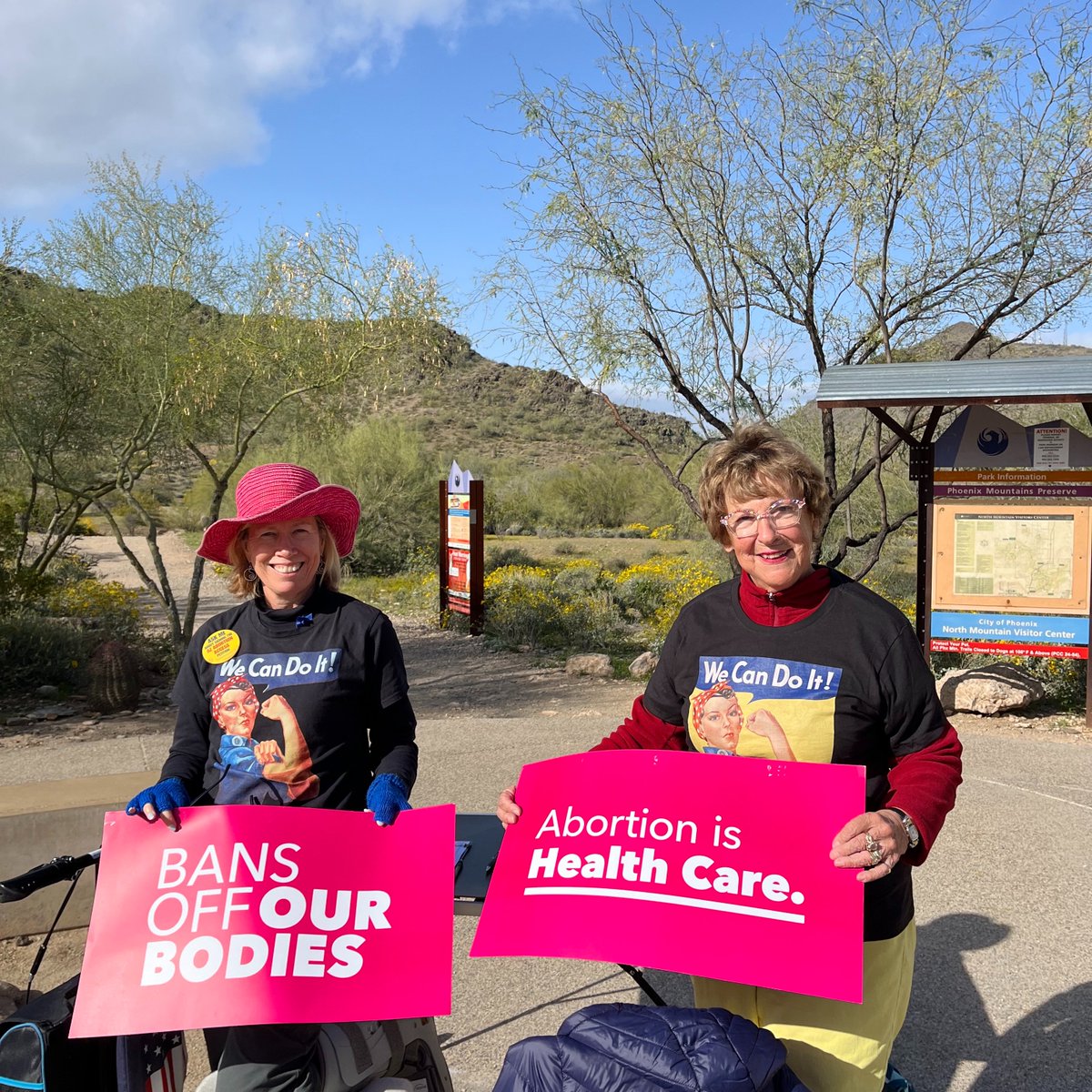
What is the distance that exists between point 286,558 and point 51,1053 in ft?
3.77

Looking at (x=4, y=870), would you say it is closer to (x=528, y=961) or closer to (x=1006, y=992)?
(x=528, y=961)

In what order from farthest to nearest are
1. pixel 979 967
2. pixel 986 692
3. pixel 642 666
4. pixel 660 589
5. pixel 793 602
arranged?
1. pixel 660 589
2. pixel 642 666
3. pixel 986 692
4. pixel 979 967
5. pixel 793 602

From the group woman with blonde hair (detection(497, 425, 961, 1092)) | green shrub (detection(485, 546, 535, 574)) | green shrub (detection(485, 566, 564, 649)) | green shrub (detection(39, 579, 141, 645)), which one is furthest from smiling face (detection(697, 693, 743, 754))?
green shrub (detection(485, 546, 535, 574))

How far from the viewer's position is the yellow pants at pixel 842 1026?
6.39ft

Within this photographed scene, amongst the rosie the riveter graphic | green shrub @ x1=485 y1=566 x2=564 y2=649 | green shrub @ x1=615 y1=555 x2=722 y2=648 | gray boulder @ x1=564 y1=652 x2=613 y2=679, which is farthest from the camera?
green shrub @ x1=615 y1=555 x2=722 y2=648

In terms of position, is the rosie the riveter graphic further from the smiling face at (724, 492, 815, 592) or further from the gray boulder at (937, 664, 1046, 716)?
the gray boulder at (937, 664, 1046, 716)

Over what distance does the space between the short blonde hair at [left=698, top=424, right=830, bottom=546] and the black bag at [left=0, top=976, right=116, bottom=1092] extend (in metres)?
1.71

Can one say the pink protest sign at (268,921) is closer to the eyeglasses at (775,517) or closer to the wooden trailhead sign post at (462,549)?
the eyeglasses at (775,517)

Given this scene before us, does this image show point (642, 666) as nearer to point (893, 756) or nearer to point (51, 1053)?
point (893, 756)

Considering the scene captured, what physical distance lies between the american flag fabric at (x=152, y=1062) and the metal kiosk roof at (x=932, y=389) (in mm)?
6617

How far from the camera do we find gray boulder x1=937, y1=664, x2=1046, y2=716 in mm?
8180

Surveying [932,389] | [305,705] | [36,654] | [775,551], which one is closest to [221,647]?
[305,705]

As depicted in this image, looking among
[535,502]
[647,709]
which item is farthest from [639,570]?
[535,502]

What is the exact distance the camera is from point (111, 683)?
9.09 m
